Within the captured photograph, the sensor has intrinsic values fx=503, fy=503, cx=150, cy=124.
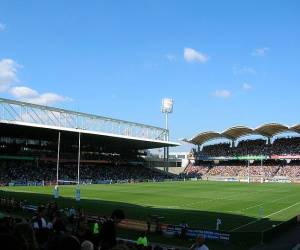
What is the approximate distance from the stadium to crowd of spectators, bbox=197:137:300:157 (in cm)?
25

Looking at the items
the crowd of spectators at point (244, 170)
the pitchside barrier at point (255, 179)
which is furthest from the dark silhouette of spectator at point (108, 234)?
the crowd of spectators at point (244, 170)

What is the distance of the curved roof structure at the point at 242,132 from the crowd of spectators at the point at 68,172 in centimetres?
1929

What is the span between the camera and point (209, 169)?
124562 mm

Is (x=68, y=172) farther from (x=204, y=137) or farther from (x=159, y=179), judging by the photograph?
(x=204, y=137)

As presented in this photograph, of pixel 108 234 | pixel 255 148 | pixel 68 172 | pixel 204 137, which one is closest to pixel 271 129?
pixel 255 148

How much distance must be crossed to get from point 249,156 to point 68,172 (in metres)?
47.1

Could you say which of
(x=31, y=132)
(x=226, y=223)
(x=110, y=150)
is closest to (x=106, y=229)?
(x=226, y=223)

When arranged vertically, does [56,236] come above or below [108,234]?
above

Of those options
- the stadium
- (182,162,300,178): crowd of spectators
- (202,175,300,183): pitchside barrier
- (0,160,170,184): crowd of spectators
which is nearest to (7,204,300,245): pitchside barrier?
the stadium

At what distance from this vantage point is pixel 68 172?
299 feet

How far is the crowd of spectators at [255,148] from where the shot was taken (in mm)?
115688

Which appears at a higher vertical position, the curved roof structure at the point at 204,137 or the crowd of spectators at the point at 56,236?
the curved roof structure at the point at 204,137

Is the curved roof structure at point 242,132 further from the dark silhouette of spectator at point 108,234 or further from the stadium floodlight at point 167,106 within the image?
the dark silhouette of spectator at point 108,234

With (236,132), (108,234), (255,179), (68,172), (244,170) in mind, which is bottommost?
(108,234)
